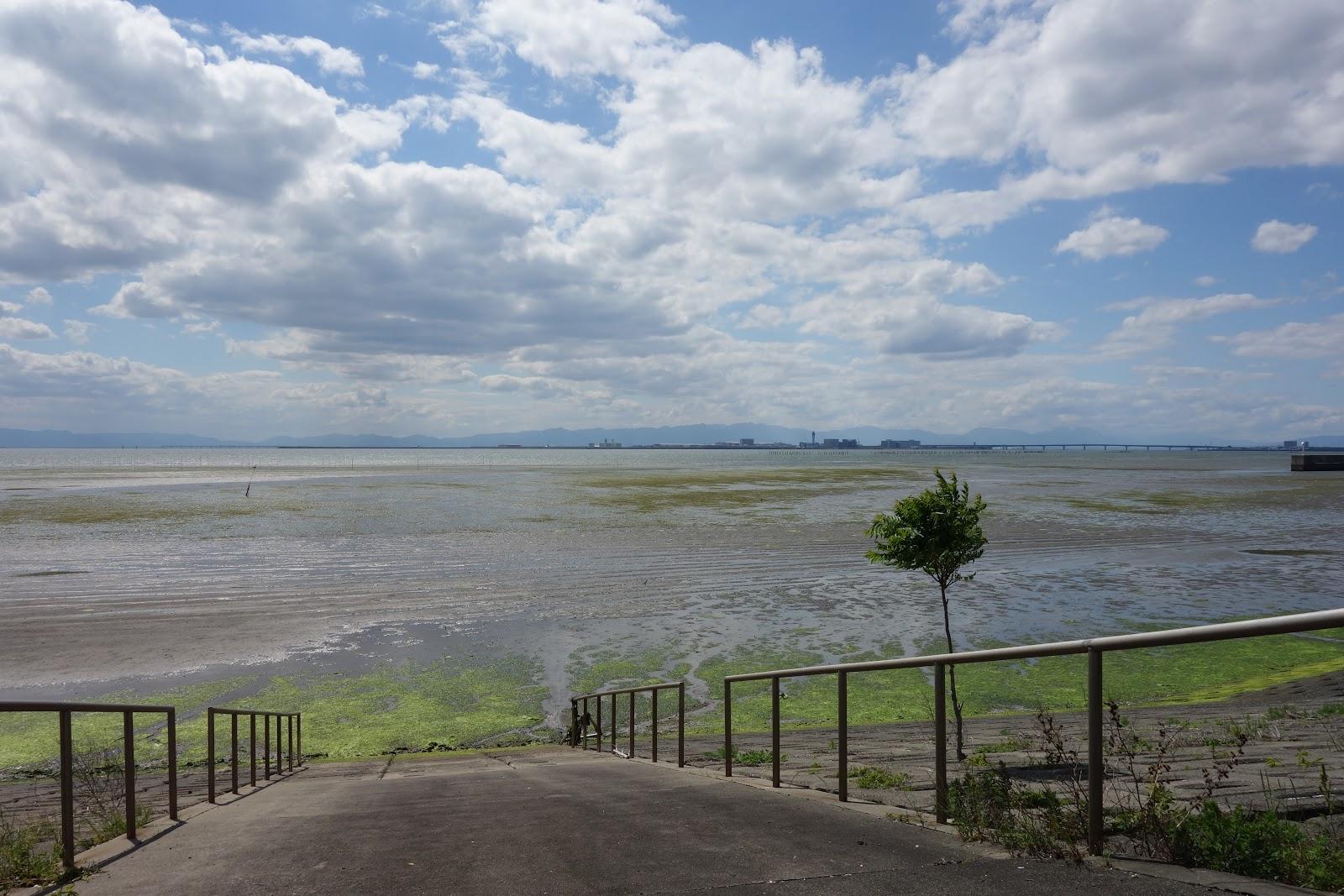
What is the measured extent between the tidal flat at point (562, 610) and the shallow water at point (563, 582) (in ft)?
0.46

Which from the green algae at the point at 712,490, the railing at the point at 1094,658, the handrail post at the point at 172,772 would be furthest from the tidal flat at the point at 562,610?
the green algae at the point at 712,490

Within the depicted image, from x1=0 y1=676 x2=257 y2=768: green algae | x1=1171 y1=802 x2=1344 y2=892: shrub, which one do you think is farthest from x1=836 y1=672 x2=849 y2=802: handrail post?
x1=0 y1=676 x2=257 y2=768: green algae

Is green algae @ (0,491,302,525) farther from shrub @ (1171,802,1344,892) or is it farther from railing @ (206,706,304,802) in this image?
shrub @ (1171,802,1344,892)

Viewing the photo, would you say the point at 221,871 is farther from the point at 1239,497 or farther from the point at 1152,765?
the point at 1239,497

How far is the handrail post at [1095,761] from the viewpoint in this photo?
11.9 feet

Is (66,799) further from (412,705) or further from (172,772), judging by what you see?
(412,705)

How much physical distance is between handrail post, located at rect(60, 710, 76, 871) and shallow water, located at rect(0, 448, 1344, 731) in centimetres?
1132

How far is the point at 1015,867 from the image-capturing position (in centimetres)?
354

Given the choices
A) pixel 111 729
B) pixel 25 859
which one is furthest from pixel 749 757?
pixel 111 729

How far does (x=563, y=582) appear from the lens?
2680 centimetres

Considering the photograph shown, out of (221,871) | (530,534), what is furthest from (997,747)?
(530,534)

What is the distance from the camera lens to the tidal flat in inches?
581

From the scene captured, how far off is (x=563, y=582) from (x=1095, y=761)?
2385 cm

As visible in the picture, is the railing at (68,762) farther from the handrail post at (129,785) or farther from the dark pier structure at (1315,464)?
the dark pier structure at (1315,464)
